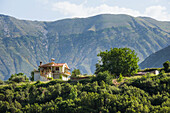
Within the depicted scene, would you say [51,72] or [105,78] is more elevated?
[51,72]

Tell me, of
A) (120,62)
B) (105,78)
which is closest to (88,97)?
(105,78)

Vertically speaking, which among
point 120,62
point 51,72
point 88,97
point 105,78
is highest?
point 120,62

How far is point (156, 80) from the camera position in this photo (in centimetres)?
6612

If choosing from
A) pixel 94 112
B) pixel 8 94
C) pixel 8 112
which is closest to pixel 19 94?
pixel 8 94

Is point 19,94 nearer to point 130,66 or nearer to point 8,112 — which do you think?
point 8,112

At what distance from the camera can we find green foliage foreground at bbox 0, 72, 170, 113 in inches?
2213

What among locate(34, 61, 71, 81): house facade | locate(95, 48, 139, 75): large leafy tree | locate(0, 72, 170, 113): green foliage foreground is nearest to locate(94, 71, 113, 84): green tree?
locate(0, 72, 170, 113): green foliage foreground

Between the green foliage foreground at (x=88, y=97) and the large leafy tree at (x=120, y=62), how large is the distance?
956 cm

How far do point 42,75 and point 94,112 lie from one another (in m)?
33.7

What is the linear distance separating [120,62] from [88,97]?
25.6 meters

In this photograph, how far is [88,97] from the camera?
59.8m

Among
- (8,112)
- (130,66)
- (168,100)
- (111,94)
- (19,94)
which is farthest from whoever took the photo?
(130,66)

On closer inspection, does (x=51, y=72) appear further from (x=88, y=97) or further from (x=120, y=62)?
(x=88, y=97)

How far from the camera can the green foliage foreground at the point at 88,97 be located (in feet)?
184
